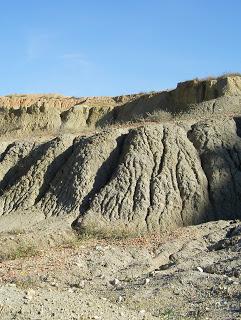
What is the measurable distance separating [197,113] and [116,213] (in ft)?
30.7

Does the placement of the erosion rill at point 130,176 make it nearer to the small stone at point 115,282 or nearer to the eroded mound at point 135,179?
the eroded mound at point 135,179

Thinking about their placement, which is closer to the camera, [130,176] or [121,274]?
[121,274]

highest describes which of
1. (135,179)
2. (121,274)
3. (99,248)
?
(135,179)

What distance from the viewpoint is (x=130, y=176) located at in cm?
1912

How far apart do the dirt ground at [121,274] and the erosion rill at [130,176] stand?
3.53 ft

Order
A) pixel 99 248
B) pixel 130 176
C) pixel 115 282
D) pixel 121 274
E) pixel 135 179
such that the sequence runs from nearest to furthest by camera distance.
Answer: pixel 115 282 < pixel 121 274 < pixel 99 248 < pixel 135 179 < pixel 130 176

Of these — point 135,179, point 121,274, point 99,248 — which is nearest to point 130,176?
point 135,179

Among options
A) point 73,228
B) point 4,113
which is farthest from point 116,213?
point 4,113

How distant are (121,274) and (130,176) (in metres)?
5.63

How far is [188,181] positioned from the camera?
62.0 feet

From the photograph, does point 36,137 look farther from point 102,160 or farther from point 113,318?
point 113,318

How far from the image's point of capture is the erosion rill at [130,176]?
59.7 feet

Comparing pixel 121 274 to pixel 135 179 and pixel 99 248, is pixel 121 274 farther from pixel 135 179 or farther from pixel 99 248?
pixel 135 179

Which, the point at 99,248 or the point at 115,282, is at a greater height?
the point at 99,248
